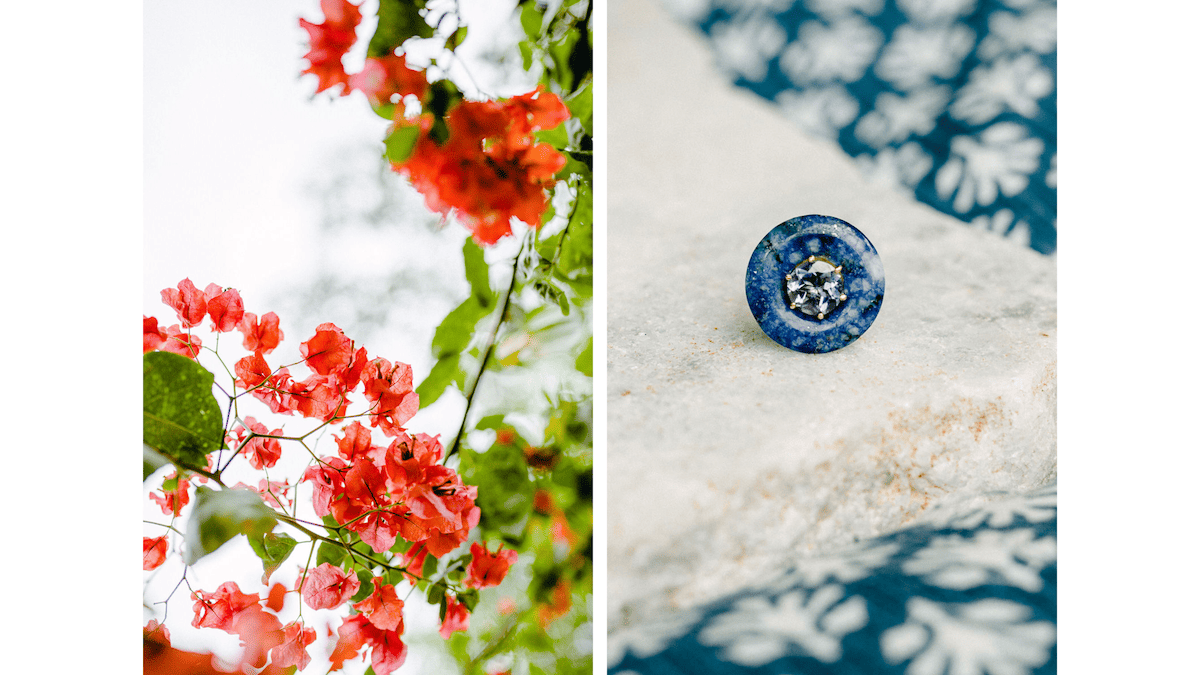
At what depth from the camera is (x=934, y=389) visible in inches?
31.6

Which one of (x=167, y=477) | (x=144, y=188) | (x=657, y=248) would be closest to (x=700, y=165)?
(x=657, y=248)

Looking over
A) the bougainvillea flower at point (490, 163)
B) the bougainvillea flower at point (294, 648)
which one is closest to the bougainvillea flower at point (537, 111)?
the bougainvillea flower at point (490, 163)

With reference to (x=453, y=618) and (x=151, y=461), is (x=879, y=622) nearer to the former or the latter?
(x=453, y=618)

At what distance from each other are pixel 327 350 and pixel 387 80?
1.27ft

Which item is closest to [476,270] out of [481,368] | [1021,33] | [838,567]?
[481,368]

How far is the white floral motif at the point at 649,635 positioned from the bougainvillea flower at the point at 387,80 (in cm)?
80

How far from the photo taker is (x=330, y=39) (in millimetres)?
770

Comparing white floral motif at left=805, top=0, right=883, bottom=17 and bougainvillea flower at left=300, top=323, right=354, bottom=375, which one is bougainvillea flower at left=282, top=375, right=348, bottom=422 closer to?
bougainvillea flower at left=300, top=323, right=354, bottom=375

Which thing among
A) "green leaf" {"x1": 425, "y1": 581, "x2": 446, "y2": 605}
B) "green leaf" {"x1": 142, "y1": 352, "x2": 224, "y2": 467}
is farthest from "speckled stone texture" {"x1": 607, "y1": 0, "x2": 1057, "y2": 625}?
"green leaf" {"x1": 142, "y1": 352, "x2": 224, "y2": 467}

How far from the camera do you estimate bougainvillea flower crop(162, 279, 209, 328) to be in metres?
0.77

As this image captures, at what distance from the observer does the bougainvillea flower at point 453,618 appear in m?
0.81

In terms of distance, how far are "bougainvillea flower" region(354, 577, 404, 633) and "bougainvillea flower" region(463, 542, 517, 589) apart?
10 centimetres
